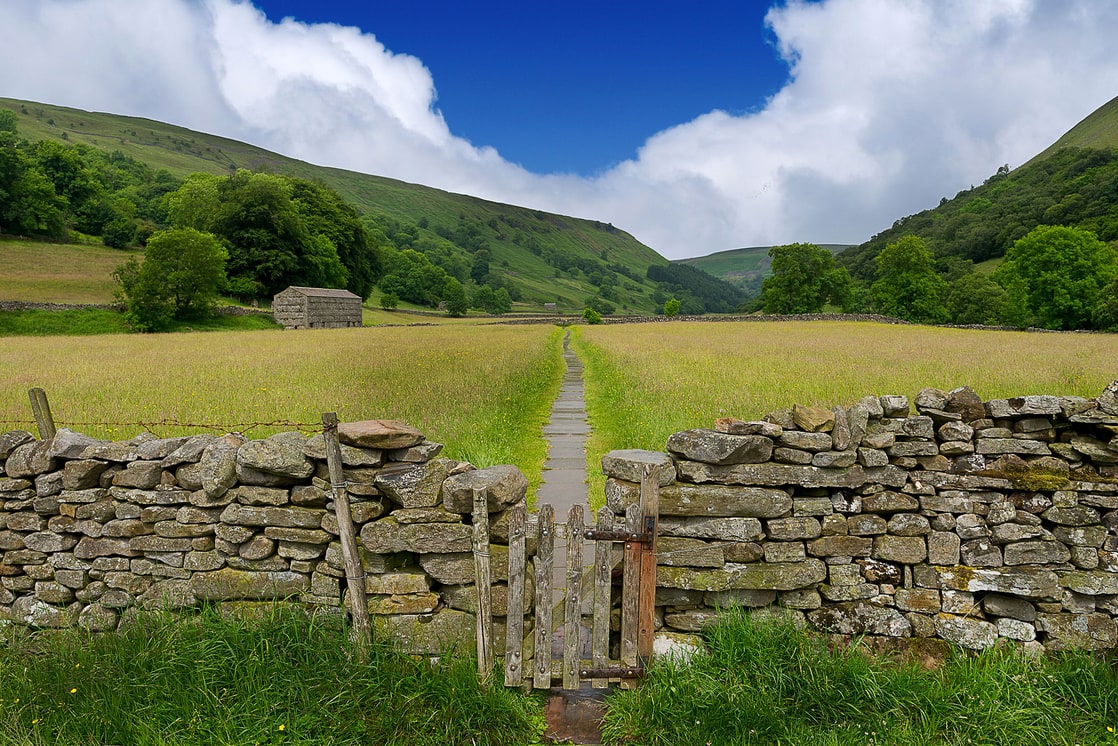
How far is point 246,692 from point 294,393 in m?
9.91

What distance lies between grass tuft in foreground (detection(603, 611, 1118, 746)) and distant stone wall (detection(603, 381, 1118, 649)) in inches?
11.7

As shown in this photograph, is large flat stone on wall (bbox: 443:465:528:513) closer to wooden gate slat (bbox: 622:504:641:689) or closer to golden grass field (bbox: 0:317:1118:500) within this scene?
wooden gate slat (bbox: 622:504:641:689)

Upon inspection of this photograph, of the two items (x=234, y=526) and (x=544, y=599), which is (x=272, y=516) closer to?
(x=234, y=526)

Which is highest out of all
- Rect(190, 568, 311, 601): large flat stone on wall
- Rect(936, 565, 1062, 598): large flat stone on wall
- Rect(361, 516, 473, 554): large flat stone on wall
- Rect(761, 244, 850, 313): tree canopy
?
Rect(761, 244, 850, 313): tree canopy

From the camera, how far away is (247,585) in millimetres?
4898

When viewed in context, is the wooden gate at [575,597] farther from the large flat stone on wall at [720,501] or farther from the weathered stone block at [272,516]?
the weathered stone block at [272,516]

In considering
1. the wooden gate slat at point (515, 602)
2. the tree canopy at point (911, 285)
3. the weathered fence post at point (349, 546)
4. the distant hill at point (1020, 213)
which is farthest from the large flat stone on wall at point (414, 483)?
the distant hill at point (1020, 213)

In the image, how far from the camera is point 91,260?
222 ft

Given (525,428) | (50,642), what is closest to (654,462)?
(50,642)

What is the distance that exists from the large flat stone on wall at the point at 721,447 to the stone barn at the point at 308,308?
54064mm

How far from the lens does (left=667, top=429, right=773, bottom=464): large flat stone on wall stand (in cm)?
462

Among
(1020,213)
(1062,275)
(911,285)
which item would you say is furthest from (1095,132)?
(1062,275)

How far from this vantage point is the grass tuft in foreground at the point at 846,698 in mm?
3967

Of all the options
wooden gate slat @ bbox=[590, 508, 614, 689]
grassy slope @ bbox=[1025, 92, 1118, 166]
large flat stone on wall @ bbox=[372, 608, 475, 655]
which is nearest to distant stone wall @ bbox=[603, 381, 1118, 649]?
wooden gate slat @ bbox=[590, 508, 614, 689]
